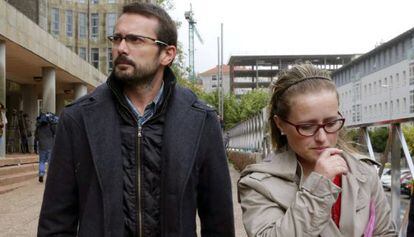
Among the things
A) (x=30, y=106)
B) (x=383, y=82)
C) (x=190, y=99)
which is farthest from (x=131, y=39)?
(x=383, y=82)

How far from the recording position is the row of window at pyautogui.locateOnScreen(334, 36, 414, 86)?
66.6 m

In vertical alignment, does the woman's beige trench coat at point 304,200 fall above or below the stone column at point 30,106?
below

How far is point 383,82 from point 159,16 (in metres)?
74.4

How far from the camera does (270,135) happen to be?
2.46m

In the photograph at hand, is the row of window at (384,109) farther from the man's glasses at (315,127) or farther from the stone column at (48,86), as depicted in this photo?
the man's glasses at (315,127)

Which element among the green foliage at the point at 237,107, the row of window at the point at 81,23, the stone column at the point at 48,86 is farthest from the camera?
the green foliage at the point at 237,107

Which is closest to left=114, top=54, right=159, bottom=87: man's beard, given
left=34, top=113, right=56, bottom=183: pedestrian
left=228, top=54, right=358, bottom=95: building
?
left=34, top=113, right=56, bottom=183: pedestrian

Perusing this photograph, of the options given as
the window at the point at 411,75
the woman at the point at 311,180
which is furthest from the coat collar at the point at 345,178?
the window at the point at 411,75

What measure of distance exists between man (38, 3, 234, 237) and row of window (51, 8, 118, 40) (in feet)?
162

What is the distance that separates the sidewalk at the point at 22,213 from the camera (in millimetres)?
7371

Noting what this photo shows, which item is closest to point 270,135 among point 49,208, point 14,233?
point 49,208

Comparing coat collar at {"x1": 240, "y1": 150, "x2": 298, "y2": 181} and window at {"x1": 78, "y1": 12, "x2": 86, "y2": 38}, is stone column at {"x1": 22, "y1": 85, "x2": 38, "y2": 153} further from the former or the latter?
window at {"x1": 78, "y1": 12, "x2": 86, "y2": 38}

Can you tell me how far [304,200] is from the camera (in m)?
1.97

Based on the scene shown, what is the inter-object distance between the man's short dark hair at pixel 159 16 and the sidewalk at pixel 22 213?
4.98 meters
